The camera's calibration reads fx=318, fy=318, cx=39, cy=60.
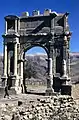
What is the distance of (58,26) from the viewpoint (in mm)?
27547

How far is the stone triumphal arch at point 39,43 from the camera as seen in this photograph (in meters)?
27.0

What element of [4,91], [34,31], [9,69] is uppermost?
[34,31]

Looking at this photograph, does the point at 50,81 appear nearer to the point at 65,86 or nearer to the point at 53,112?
the point at 65,86

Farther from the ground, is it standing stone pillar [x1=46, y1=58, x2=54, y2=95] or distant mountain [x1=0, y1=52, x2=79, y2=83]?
standing stone pillar [x1=46, y1=58, x2=54, y2=95]

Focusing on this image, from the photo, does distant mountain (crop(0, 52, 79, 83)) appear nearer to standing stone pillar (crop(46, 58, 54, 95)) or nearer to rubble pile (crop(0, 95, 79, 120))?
standing stone pillar (crop(46, 58, 54, 95))

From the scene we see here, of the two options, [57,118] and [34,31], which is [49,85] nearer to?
[34,31]

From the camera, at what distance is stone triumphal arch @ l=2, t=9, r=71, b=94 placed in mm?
27047

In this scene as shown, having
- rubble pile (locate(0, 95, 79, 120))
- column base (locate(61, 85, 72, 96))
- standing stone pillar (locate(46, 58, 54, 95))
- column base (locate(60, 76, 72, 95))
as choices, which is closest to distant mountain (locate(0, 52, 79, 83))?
standing stone pillar (locate(46, 58, 54, 95))

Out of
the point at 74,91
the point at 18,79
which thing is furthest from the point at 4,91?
the point at 74,91

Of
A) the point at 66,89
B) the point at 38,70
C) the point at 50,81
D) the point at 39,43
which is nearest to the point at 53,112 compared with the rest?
the point at 66,89

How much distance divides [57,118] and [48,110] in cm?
114

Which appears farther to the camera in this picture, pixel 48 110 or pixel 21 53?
pixel 21 53

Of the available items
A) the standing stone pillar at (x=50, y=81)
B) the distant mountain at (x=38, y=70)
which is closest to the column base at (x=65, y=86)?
the standing stone pillar at (x=50, y=81)

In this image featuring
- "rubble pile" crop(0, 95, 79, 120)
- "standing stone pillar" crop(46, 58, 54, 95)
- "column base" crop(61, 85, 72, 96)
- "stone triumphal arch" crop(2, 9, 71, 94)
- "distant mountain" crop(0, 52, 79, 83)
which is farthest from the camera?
"distant mountain" crop(0, 52, 79, 83)
